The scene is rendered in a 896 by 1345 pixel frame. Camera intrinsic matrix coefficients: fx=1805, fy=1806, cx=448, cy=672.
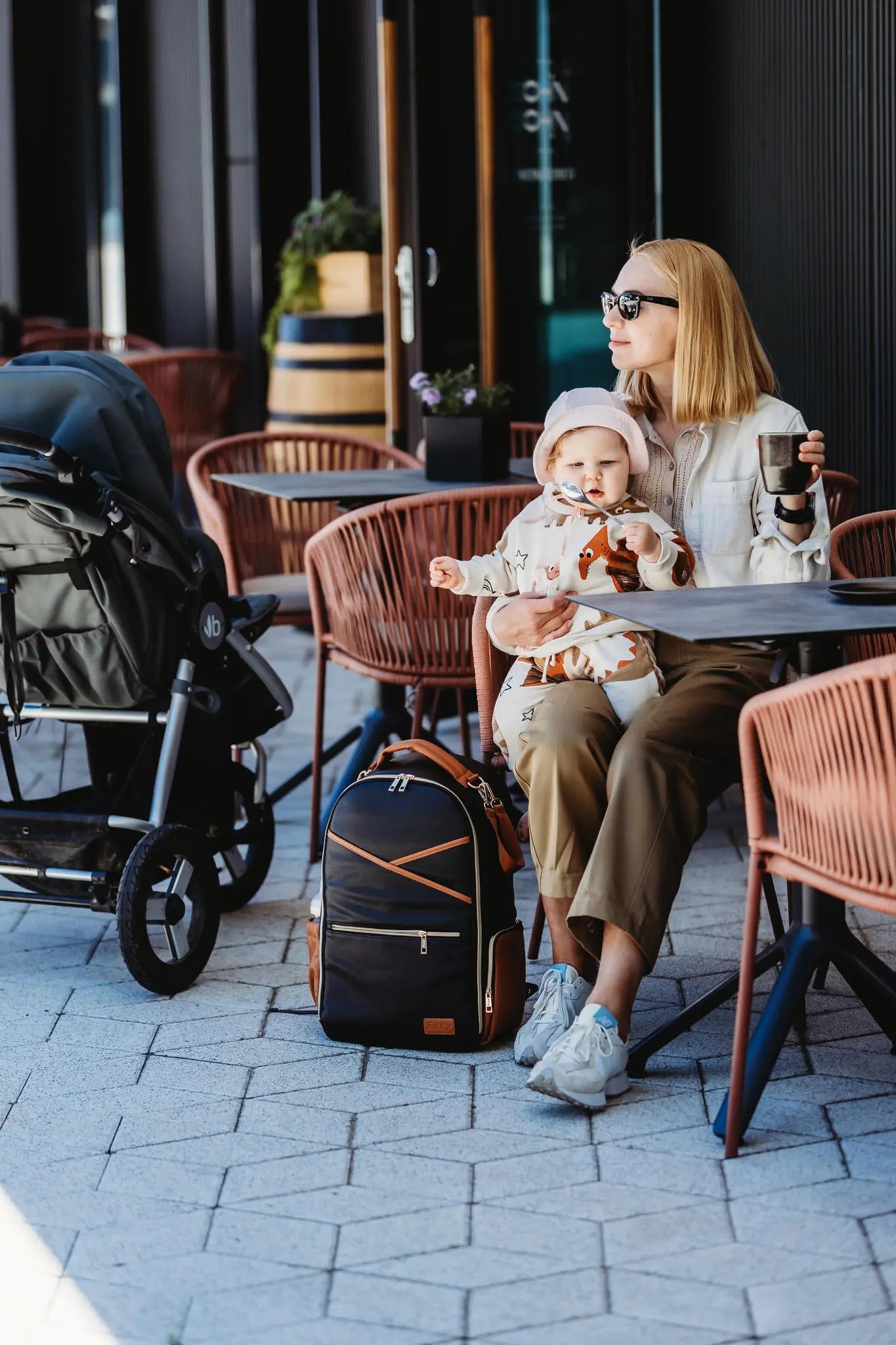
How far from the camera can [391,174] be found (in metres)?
5.82

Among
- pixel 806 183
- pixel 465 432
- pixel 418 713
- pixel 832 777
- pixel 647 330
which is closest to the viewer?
pixel 832 777

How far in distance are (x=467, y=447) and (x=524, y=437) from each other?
0.95m

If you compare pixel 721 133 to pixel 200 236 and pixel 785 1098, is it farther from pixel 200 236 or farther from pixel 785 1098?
pixel 200 236

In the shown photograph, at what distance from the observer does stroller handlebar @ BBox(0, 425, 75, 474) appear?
292 cm

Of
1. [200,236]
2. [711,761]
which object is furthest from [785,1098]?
[200,236]

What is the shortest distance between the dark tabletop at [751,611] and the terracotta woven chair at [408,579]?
3.10 ft

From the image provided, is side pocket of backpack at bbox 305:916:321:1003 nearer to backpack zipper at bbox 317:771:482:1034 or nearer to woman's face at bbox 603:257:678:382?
backpack zipper at bbox 317:771:482:1034

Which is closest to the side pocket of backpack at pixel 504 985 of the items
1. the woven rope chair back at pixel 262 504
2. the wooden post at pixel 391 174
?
the woven rope chair back at pixel 262 504

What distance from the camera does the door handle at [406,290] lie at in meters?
5.72

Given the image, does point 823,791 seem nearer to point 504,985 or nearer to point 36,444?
point 504,985

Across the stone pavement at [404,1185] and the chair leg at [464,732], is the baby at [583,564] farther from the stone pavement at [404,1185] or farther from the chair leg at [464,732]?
the chair leg at [464,732]

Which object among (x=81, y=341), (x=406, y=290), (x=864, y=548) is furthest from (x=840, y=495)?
(x=81, y=341)

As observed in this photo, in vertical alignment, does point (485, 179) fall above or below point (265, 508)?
above

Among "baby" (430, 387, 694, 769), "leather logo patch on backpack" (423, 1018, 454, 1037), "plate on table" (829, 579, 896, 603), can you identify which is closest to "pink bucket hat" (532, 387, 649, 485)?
"baby" (430, 387, 694, 769)
